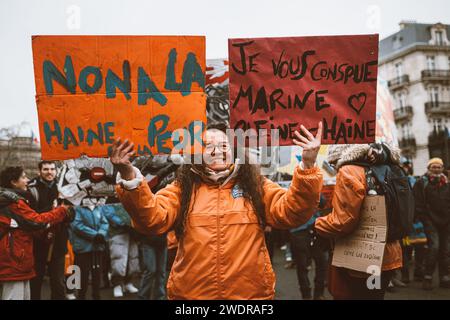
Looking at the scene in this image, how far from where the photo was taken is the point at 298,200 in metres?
2.63

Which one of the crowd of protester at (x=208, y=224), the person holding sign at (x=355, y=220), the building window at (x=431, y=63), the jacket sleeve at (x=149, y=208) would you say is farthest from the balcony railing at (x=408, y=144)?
the jacket sleeve at (x=149, y=208)

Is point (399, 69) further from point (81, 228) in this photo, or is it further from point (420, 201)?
point (81, 228)

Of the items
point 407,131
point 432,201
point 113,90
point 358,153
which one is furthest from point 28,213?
point 407,131

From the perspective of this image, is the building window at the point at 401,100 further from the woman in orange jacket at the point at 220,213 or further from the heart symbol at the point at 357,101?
the woman in orange jacket at the point at 220,213

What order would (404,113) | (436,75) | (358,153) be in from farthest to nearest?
(404,113), (436,75), (358,153)

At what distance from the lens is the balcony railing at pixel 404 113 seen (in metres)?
50.5

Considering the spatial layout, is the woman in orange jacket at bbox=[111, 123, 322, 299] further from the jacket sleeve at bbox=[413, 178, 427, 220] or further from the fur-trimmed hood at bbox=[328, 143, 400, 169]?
the jacket sleeve at bbox=[413, 178, 427, 220]

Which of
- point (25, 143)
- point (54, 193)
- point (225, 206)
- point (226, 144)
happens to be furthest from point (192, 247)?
point (25, 143)

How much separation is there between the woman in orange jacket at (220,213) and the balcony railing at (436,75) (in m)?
51.9

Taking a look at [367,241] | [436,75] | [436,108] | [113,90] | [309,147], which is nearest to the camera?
[309,147]

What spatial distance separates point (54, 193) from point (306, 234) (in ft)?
11.6

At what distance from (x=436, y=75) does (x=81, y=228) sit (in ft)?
169

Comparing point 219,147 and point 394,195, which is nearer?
point 219,147

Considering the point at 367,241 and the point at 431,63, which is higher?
the point at 431,63
